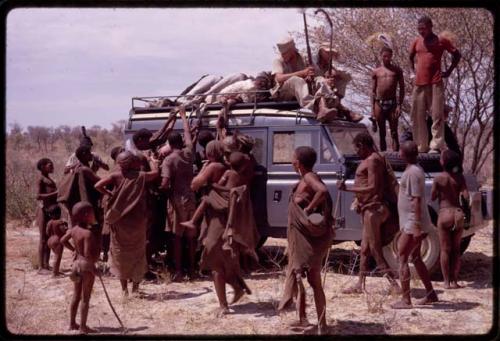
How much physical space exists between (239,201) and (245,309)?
1.16 m

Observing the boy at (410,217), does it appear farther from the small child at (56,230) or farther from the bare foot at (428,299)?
the small child at (56,230)

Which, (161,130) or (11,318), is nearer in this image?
(11,318)

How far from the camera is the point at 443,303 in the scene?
6184 mm

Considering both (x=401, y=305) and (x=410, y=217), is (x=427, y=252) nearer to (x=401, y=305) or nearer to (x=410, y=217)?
(x=401, y=305)

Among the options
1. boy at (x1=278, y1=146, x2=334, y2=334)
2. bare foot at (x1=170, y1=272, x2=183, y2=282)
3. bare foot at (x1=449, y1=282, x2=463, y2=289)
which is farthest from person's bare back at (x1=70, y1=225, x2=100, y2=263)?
bare foot at (x1=449, y1=282, x2=463, y2=289)

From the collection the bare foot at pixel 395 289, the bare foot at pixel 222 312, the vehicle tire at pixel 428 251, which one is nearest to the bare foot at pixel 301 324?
the bare foot at pixel 222 312

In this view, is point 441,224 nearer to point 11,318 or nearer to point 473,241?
point 473,241

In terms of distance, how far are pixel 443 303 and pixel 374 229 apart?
0.99 m

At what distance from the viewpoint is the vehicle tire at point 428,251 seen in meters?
6.92

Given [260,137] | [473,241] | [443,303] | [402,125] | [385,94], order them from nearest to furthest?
[443,303]
[260,137]
[385,94]
[473,241]
[402,125]

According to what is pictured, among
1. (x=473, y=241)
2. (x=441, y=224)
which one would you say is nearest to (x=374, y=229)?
(x=441, y=224)

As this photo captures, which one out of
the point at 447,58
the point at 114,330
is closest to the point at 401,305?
the point at 114,330

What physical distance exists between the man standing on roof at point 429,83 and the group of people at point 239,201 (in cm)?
2

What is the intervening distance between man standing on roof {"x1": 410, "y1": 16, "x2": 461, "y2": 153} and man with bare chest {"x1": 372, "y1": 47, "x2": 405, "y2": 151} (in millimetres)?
266
